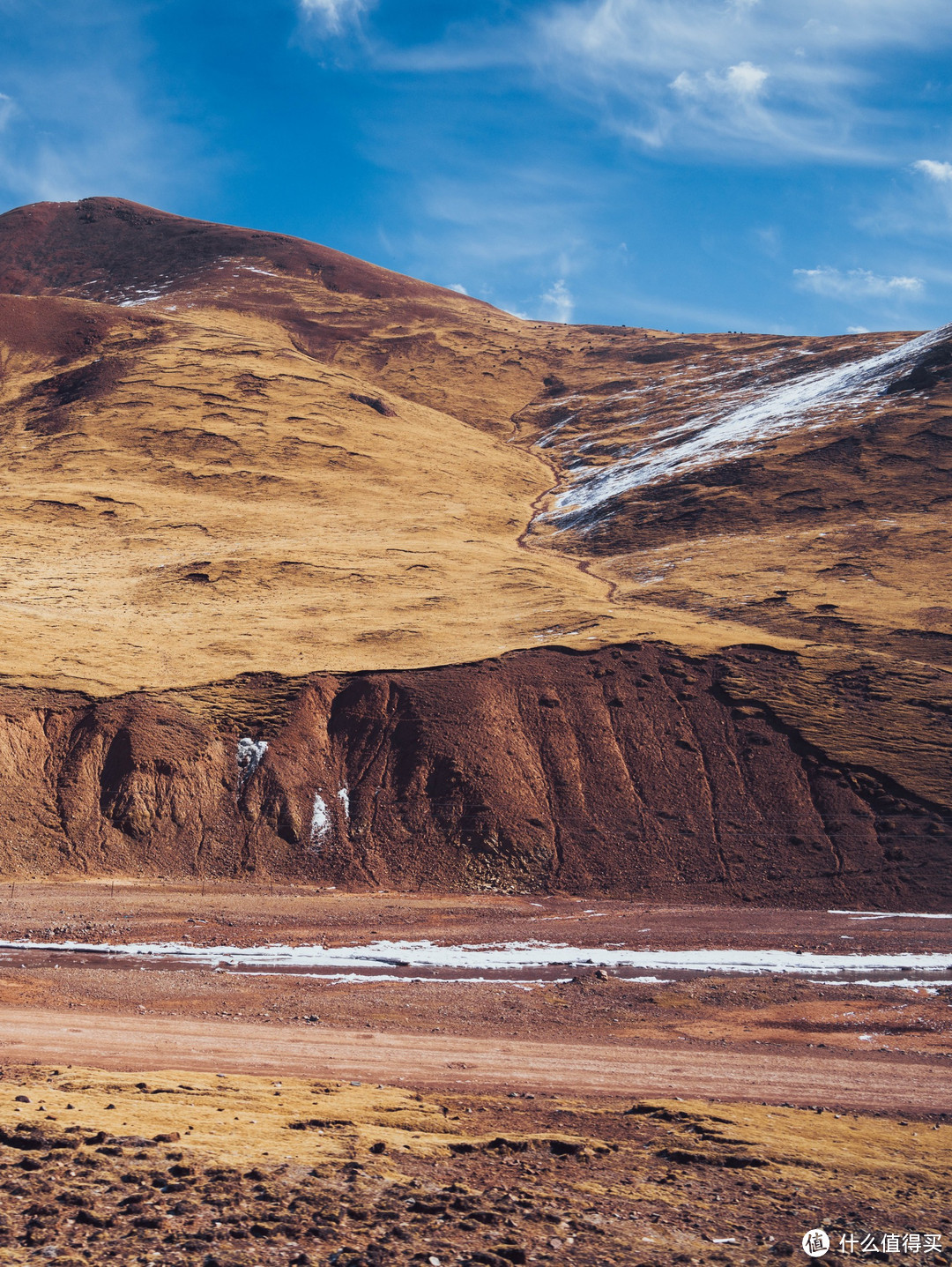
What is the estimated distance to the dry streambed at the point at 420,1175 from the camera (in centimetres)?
1114

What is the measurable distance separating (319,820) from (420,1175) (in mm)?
24604

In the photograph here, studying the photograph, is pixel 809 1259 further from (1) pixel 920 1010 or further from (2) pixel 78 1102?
(1) pixel 920 1010

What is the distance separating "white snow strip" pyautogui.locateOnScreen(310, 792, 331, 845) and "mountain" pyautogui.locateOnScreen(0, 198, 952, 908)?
0.10 meters

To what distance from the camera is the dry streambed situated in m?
11.1

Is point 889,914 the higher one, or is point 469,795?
point 469,795

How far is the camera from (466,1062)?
19.6 meters

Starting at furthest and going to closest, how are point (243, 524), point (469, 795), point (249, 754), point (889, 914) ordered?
1. point (243, 524)
2. point (249, 754)
3. point (469, 795)
4. point (889, 914)

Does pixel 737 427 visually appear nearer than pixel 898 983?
No

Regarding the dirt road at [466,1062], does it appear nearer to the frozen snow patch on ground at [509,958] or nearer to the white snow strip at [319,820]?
the frozen snow patch on ground at [509,958]

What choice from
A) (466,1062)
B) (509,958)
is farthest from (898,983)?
(466,1062)

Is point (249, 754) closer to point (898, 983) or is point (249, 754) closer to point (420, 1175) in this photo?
point (898, 983)

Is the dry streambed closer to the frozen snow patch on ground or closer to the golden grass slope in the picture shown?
the frozen snow patch on ground

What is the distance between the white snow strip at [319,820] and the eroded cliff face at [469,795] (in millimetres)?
80

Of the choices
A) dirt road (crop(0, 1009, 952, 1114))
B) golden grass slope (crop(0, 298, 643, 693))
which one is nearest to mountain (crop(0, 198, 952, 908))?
golden grass slope (crop(0, 298, 643, 693))
